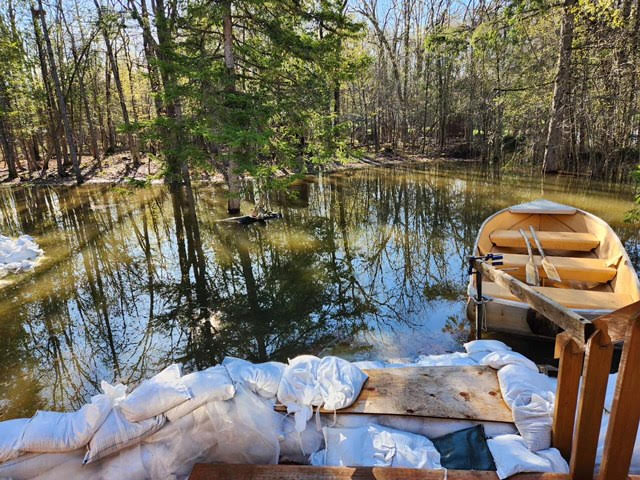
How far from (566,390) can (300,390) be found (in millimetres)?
1679

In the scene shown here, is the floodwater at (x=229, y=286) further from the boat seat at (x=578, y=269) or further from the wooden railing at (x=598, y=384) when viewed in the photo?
the wooden railing at (x=598, y=384)

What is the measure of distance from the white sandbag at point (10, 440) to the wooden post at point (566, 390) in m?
3.10

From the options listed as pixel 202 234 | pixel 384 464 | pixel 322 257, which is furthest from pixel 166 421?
pixel 202 234

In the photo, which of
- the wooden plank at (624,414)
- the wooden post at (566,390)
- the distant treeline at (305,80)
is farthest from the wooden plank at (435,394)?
the distant treeline at (305,80)

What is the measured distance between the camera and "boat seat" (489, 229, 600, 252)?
19.4ft

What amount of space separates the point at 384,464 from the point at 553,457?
37.8 inches

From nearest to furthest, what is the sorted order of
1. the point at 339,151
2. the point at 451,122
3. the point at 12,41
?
the point at 339,151
the point at 12,41
the point at 451,122

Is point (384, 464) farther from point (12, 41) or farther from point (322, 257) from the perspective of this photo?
point (12, 41)

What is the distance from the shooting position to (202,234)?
9.88 m

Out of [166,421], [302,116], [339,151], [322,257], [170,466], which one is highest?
[302,116]

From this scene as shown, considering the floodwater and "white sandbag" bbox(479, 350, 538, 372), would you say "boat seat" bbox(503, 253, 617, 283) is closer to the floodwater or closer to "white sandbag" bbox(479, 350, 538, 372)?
the floodwater

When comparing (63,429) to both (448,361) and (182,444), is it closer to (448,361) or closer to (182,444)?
(182,444)

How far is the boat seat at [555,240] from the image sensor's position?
5.91 metres

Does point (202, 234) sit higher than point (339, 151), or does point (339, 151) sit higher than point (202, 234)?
point (339, 151)
